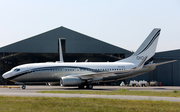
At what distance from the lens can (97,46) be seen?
1941 inches

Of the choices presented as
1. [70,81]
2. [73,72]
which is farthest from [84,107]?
[73,72]

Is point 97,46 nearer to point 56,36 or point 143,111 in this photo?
point 56,36

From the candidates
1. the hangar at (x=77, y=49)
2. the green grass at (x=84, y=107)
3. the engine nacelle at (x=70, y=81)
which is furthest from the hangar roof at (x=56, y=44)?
the green grass at (x=84, y=107)

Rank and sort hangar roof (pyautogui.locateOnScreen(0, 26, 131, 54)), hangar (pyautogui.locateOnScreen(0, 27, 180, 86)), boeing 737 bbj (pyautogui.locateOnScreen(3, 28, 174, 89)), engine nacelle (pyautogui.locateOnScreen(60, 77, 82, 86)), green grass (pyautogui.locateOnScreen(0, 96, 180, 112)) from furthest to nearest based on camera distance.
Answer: hangar (pyautogui.locateOnScreen(0, 27, 180, 86)) < hangar roof (pyautogui.locateOnScreen(0, 26, 131, 54)) < boeing 737 bbj (pyautogui.locateOnScreen(3, 28, 174, 89)) < engine nacelle (pyautogui.locateOnScreen(60, 77, 82, 86)) < green grass (pyautogui.locateOnScreen(0, 96, 180, 112))

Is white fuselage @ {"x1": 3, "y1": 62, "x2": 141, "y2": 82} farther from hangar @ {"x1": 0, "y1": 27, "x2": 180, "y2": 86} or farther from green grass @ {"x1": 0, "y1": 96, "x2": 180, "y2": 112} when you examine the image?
green grass @ {"x1": 0, "y1": 96, "x2": 180, "y2": 112}

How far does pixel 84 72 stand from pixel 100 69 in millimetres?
2463

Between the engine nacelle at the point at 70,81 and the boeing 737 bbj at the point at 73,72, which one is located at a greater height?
the boeing 737 bbj at the point at 73,72

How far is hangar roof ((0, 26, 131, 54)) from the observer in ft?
157

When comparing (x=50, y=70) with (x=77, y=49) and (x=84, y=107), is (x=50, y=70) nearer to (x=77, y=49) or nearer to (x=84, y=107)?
(x=77, y=49)

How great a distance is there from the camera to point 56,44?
48.3m

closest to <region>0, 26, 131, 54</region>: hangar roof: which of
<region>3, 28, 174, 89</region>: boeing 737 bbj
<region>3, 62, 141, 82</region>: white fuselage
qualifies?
<region>3, 28, 174, 89</region>: boeing 737 bbj

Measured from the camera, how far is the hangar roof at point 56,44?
157 feet

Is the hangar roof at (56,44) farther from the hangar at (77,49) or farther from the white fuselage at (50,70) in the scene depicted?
the white fuselage at (50,70)

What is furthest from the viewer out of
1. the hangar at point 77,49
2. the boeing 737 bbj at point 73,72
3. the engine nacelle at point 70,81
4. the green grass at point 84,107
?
the hangar at point 77,49
